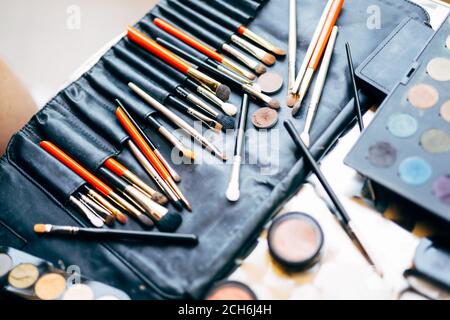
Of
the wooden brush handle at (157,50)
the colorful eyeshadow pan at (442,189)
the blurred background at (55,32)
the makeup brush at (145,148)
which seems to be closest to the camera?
the colorful eyeshadow pan at (442,189)

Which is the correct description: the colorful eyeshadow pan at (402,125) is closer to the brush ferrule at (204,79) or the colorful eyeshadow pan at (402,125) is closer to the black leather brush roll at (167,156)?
the black leather brush roll at (167,156)

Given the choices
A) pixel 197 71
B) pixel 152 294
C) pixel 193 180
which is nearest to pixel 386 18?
pixel 197 71

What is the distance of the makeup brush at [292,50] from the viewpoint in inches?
32.7

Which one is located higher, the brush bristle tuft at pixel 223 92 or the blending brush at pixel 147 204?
the brush bristle tuft at pixel 223 92

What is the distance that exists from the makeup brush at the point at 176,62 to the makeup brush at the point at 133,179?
20 cm

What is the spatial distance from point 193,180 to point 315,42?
342mm

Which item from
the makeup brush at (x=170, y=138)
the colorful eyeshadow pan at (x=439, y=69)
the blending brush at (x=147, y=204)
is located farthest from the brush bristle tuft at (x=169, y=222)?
the colorful eyeshadow pan at (x=439, y=69)

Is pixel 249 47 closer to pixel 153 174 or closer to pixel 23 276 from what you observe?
pixel 153 174

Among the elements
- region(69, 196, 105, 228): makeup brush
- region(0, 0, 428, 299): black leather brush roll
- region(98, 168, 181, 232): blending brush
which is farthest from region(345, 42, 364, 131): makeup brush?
region(69, 196, 105, 228): makeup brush

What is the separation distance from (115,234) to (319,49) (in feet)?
1.56

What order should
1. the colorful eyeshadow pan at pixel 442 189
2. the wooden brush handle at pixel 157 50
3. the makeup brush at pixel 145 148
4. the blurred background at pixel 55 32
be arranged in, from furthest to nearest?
the blurred background at pixel 55 32, the wooden brush handle at pixel 157 50, the makeup brush at pixel 145 148, the colorful eyeshadow pan at pixel 442 189

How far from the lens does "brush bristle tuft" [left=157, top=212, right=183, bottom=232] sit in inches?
28.3

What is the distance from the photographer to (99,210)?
76cm

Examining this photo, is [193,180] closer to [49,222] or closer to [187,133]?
[187,133]
